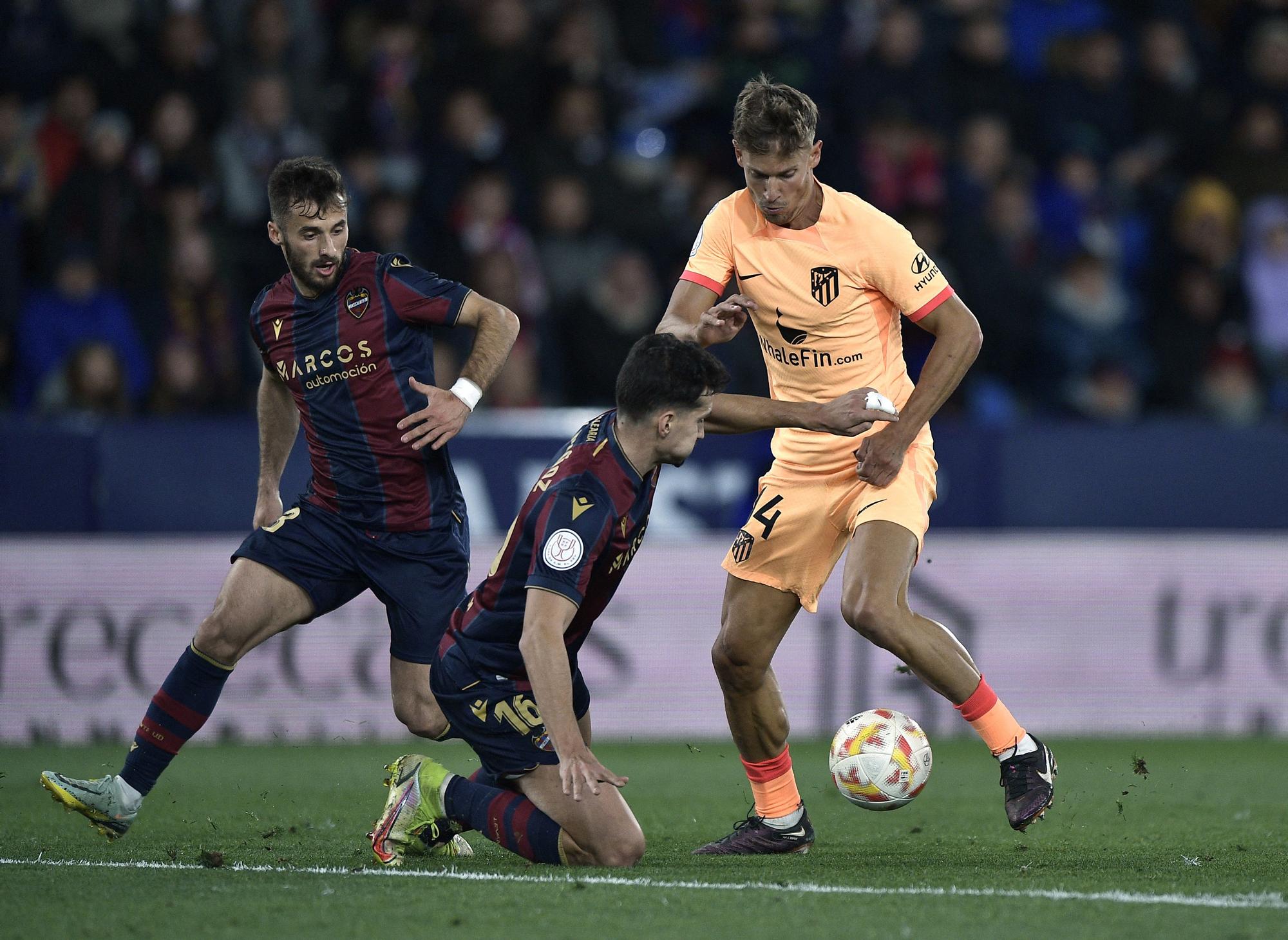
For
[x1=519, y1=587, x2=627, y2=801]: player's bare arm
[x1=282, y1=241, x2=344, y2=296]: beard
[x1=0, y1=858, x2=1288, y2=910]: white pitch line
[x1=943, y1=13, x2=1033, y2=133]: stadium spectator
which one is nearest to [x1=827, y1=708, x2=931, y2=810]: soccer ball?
[x1=0, y1=858, x2=1288, y2=910]: white pitch line

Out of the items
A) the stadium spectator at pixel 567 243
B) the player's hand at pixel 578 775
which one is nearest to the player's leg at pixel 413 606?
the player's hand at pixel 578 775

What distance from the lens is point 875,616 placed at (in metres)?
5.61

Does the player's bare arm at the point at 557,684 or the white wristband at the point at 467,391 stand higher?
the white wristband at the point at 467,391

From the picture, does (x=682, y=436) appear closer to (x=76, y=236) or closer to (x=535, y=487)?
(x=535, y=487)

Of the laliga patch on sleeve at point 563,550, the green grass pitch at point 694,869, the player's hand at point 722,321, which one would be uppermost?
the player's hand at point 722,321

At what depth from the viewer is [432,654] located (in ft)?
20.5

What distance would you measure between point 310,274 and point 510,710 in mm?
1790

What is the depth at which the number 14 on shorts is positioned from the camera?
17.6 ft

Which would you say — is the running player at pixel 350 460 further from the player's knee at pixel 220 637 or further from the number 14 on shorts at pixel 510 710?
the number 14 on shorts at pixel 510 710

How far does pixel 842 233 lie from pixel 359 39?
24.2ft

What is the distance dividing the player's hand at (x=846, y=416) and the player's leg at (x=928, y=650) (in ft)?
1.26

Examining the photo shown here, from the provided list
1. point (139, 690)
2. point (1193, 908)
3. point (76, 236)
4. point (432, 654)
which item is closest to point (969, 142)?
point (76, 236)

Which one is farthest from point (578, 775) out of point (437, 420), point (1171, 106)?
point (1171, 106)

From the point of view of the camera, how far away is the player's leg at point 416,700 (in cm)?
622
